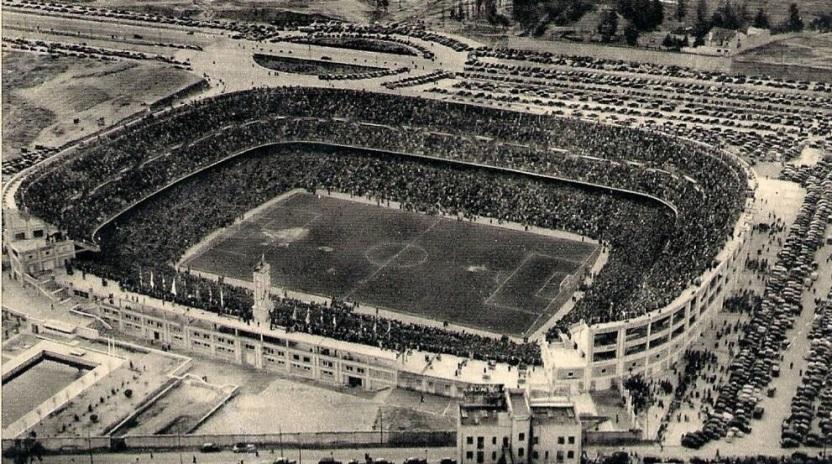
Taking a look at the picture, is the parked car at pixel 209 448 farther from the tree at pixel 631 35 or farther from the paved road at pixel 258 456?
the tree at pixel 631 35

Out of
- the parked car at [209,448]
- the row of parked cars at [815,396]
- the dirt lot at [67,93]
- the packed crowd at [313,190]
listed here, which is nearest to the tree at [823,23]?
the packed crowd at [313,190]

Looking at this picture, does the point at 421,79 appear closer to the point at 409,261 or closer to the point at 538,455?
the point at 409,261

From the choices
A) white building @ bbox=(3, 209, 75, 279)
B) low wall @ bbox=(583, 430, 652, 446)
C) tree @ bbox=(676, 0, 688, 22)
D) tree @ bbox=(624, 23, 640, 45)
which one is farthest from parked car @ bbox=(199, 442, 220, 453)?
tree @ bbox=(676, 0, 688, 22)

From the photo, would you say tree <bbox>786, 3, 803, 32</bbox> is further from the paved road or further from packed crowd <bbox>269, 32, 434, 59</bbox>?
the paved road

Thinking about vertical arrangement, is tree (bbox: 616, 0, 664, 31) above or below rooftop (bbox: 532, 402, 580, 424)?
above

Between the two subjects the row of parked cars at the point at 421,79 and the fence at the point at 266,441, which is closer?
the fence at the point at 266,441
